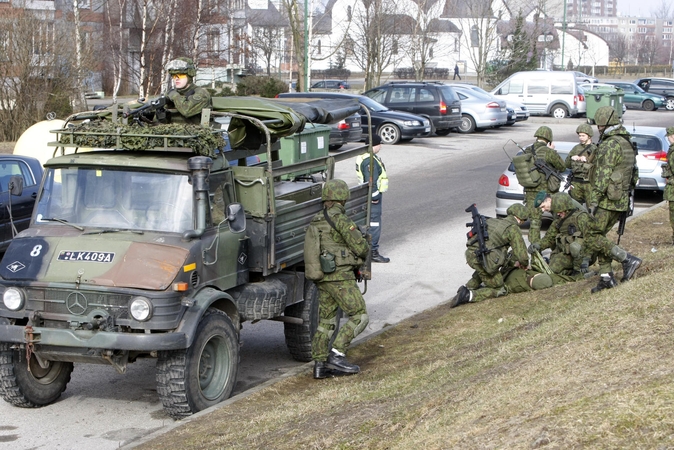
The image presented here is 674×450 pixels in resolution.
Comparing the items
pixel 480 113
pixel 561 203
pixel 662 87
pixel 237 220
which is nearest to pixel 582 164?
pixel 561 203

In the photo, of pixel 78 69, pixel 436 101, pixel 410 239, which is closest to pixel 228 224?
pixel 410 239

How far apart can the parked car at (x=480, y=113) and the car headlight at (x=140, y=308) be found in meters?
25.4

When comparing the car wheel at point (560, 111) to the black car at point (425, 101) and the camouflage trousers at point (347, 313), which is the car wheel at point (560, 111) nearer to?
the black car at point (425, 101)

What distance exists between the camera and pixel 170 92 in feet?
28.0

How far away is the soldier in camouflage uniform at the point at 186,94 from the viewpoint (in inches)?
325

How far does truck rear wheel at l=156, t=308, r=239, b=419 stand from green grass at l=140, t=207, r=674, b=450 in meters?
0.21

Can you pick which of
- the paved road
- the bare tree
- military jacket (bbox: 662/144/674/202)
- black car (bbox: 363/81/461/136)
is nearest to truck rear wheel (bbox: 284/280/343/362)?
the paved road

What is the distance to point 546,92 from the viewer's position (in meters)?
Result: 37.9

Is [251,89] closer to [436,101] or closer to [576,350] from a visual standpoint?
[436,101]

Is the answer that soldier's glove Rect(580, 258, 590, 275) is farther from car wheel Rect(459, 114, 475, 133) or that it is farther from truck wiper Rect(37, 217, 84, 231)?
car wheel Rect(459, 114, 475, 133)

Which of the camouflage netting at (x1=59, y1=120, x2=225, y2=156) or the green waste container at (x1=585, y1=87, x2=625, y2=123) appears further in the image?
the green waste container at (x1=585, y1=87, x2=625, y2=123)

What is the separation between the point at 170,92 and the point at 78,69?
16.7 m

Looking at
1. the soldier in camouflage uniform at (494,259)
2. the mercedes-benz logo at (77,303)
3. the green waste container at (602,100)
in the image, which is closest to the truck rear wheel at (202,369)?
the mercedes-benz logo at (77,303)

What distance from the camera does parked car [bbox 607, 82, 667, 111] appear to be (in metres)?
46.1
